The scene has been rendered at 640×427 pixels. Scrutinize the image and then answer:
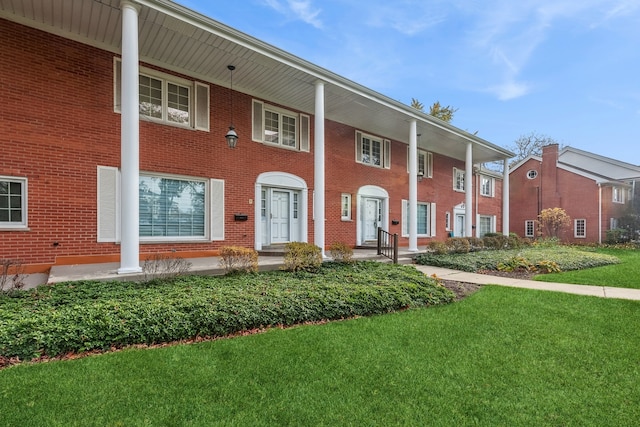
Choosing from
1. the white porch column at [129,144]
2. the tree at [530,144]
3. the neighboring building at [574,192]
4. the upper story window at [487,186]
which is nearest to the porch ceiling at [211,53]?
the white porch column at [129,144]

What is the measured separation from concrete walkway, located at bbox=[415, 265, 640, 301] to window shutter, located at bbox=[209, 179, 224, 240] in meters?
5.90

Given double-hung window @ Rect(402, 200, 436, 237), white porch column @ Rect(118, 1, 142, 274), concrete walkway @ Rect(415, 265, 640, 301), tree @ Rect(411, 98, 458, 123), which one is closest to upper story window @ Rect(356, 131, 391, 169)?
double-hung window @ Rect(402, 200, 436, 237)

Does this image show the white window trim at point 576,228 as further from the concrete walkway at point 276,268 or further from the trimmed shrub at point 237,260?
the trimmed shrub at point 237,260

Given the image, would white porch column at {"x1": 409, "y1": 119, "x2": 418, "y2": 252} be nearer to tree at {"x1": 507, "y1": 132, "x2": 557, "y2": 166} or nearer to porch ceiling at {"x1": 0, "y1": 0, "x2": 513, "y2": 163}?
porch ceiling at {"x1": 0, "y1": 0, "x2": 513, "y2": 163}

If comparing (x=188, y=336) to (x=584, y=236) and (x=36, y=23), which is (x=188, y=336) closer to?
(x=36, y=23)

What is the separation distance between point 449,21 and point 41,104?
1452 cm

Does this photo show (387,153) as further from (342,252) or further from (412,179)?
(342,252)

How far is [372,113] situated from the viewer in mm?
11672

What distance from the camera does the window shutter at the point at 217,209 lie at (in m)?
9.36

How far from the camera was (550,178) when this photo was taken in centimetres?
2422

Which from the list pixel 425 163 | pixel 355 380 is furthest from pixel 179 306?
pixel 425 163

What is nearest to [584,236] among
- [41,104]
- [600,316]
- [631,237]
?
[631,237]

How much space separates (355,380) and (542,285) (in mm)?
6446

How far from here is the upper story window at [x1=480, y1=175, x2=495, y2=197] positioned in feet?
67.5
